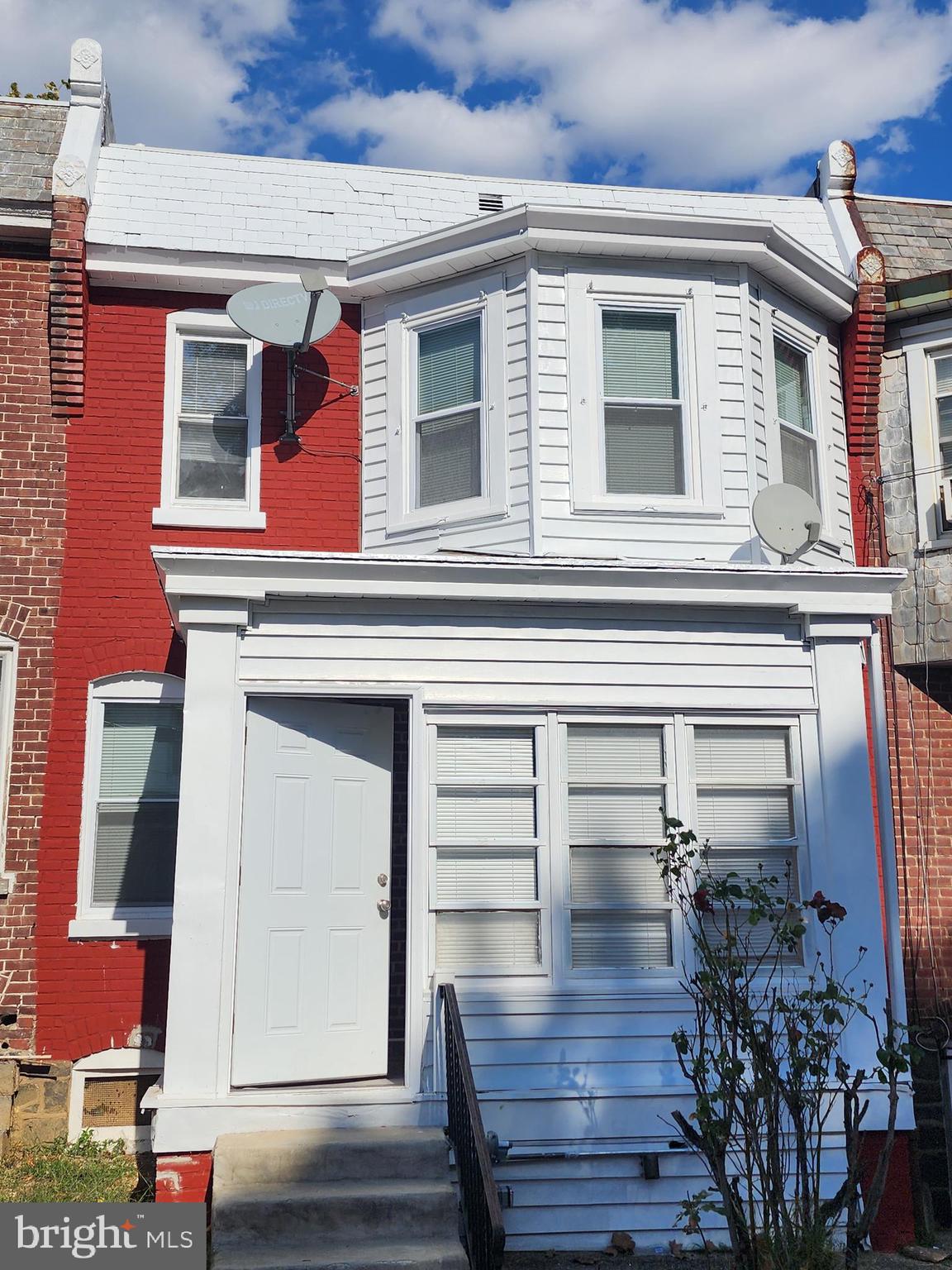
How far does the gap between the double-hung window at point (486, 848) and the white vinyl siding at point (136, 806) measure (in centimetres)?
260

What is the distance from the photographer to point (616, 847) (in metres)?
7.49

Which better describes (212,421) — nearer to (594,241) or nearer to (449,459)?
(449,459)

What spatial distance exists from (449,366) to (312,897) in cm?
439

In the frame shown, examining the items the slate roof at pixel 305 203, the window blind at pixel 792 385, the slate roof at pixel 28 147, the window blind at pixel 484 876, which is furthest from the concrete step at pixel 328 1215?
the slate roof at pixel 28 147

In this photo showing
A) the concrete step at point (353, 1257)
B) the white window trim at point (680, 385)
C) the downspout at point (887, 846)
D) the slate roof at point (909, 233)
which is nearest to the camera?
the concrete step at point (353, 1257)

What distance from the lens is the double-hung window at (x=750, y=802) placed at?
7.59 m

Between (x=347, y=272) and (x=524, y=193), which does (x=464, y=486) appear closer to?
(x=347, y=272)

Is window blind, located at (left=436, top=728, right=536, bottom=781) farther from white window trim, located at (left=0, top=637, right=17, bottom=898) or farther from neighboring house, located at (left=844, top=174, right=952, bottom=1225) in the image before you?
neighboring house, located at (left=844, top=174, right=952, bottom=1225)

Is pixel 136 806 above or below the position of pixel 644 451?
below

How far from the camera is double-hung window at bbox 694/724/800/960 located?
24.9 feet

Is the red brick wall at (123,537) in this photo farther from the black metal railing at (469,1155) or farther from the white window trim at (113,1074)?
the black metal railing at (469,1155)

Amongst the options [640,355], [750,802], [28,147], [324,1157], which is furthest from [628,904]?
[28,147]

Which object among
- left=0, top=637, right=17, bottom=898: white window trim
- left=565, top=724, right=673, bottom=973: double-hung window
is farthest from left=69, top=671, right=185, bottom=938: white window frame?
left=565, top=724, right=673, bottom=973: double-hung window

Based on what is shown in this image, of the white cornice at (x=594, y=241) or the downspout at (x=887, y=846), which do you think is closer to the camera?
the downspout at (x=887, y=846)
